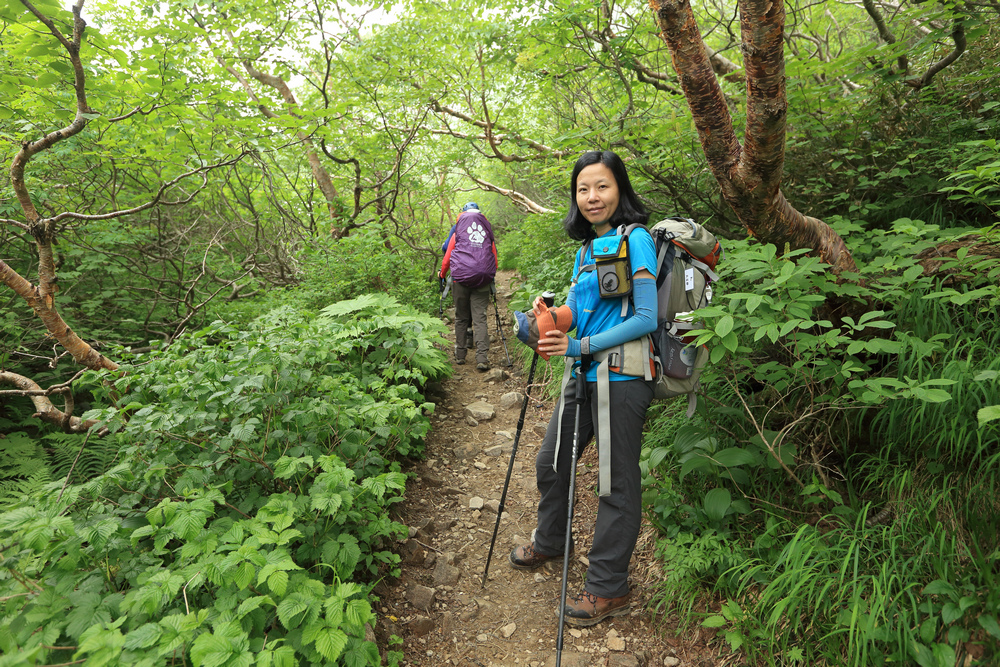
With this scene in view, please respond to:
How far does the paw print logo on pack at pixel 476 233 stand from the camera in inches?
271

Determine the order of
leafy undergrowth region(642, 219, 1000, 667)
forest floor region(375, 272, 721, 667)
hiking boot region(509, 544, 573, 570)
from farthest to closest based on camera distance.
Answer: hiking boot region(509, 544, 573, 570) → forest floor region(375, 272, 721, 667) → leafy undergrowth region(642, 219, 1000, 667)

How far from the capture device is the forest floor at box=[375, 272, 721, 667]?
2.61 metres

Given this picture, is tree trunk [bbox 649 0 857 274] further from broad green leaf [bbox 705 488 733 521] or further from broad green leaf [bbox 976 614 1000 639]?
broad green leaf [bbox 976 614 1000 639]

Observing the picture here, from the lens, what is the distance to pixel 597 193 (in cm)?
268

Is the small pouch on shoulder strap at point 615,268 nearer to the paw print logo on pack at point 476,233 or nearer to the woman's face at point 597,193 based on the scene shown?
the woman's face at point 597,193

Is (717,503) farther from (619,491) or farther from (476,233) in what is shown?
(476,233)

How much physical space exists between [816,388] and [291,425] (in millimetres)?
3501

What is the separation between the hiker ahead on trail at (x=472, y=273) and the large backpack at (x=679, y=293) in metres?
4.39

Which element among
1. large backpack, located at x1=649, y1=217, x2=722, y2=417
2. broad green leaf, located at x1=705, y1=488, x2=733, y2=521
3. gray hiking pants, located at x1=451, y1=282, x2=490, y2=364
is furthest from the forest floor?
gray hiking pants, located at x1=451, y1=282, x2=490, y2=364

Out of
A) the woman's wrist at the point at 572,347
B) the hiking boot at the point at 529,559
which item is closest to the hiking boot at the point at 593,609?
the hiking boot at the point at 529,559

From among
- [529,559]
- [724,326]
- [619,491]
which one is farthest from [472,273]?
[724,326]

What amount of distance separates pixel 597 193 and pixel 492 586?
8.87ft

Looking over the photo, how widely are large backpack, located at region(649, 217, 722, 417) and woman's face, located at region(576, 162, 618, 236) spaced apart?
30 centimetres

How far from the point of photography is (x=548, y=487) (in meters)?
3.07
